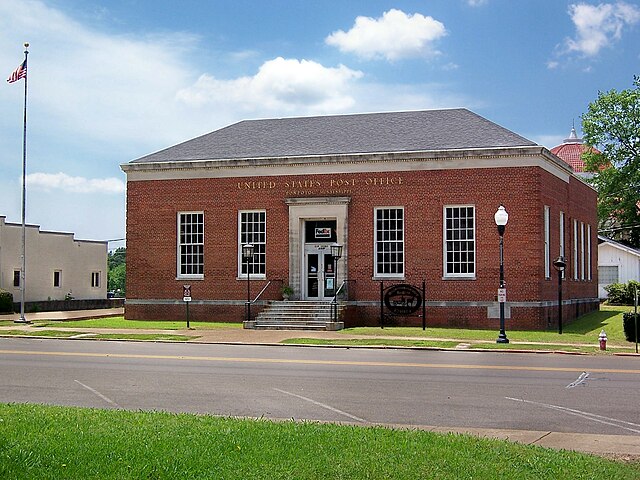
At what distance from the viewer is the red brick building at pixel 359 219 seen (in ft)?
112

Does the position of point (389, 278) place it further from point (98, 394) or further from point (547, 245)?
point (98, 394)

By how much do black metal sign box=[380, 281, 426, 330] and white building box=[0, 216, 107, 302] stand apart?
26.5 m

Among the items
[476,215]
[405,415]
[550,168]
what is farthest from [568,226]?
[405,415]

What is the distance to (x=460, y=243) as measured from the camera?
3481 centimetres

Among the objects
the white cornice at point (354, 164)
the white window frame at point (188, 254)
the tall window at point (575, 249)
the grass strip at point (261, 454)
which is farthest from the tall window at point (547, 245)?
the grass strip at point (261, 454)

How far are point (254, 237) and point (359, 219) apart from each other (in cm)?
476

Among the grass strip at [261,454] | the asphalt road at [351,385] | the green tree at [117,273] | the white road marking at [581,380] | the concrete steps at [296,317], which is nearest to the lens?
the grass strip at [261,454]

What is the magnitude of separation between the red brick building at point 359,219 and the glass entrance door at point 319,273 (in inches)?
2.0

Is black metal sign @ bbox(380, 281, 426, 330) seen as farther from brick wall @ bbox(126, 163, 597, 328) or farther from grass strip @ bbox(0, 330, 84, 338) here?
grass strip @ bbox(0, 330, 84, 338)

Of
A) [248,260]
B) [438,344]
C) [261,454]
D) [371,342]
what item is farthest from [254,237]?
[261,454]

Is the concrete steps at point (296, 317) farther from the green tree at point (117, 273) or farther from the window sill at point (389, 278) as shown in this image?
the green tree at point (117, 273)

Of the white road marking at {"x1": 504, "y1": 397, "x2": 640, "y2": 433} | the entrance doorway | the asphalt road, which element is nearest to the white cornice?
the entrance doorway

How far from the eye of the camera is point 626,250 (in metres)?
59.7

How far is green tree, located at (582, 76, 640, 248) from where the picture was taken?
61.2 metres
